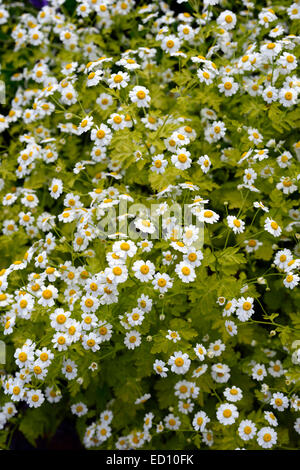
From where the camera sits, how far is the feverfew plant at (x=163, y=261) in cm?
259

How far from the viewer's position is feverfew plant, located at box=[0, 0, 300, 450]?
8.50 feet

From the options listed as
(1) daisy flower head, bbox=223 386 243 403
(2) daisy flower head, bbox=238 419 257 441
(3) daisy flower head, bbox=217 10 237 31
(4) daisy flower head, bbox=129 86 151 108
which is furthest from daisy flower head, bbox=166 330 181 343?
(3) daisy flower head, bbox=217 10 237 31

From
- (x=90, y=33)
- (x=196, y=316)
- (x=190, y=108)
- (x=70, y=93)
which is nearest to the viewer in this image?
(x=196, y=316)

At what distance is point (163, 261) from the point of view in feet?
8.81

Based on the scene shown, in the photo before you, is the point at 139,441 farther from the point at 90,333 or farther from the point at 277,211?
the point at 277,211

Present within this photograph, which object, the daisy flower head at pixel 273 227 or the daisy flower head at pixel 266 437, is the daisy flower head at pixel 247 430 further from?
the daisy flower head at pixel 273 227

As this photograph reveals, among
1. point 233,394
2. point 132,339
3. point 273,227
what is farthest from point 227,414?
point 273,227

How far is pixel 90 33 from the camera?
3.84 metres

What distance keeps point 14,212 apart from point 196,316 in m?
1.58

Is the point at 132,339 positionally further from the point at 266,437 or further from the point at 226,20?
the point at 226,20

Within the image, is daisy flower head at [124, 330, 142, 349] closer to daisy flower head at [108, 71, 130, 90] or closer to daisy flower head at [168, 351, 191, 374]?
daisy flower head at [168, 351, 191, 374]

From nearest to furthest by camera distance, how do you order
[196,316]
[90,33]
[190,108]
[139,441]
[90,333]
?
[90,333], [196,316], [139,441], [190,108], [90,33]

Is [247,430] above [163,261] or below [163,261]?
below

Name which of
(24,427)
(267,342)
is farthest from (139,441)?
(267,342)
